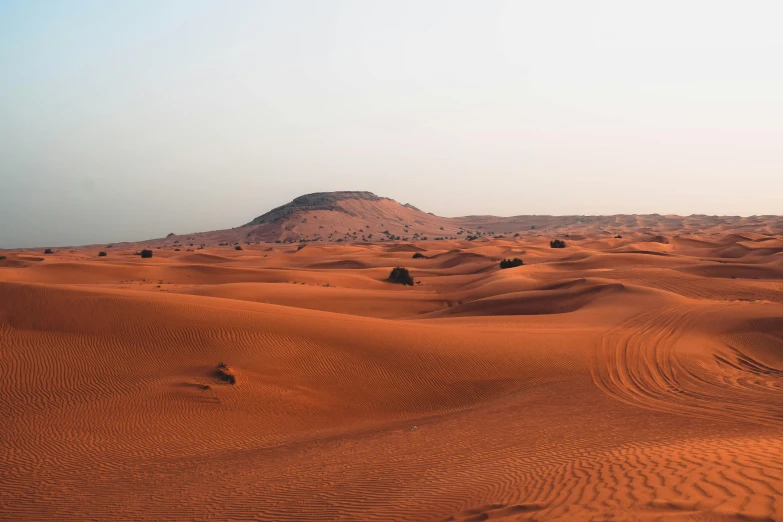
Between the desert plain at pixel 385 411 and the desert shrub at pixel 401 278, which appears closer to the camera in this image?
the desert plain at pixel 385 411

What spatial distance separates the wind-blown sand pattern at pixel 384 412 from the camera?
6910mm

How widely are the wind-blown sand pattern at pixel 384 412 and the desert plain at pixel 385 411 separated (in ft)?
0.16

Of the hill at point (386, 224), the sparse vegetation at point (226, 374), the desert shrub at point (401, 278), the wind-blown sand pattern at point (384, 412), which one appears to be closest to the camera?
the wind-blown sand pattern at point (384, 412)

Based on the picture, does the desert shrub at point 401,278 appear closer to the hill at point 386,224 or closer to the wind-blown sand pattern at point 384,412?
the wind-blown sand pattern at point 384,412

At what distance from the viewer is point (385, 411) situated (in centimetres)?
1352

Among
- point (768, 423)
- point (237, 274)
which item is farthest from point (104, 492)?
point (237, 274)

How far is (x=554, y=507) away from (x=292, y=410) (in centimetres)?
819

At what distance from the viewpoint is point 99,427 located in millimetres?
11414

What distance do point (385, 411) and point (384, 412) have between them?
5 cm

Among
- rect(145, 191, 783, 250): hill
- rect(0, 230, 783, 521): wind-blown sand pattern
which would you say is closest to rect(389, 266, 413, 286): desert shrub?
rect(0, 230, 783, 521): wind-blown sand pattern

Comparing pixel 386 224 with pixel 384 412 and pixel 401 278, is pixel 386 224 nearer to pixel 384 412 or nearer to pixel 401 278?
pixel 401 278

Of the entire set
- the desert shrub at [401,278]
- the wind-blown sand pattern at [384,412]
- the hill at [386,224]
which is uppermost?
the hill at [386,224]

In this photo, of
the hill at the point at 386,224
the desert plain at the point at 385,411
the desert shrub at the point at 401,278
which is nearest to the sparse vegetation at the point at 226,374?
the desert plain at the point at 385,411

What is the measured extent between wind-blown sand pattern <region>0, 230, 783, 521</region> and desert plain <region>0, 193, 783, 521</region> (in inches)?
2.0
